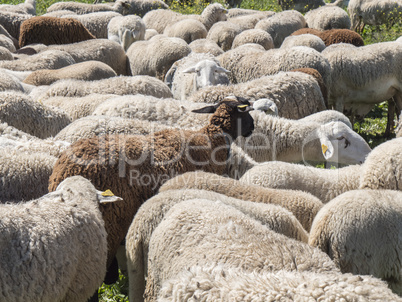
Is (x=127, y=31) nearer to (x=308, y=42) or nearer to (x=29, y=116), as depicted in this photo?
(x=308, y=42)

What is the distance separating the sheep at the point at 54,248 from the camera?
2.97 metres

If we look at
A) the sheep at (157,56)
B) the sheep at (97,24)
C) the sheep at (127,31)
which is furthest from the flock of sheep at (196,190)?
the sheep at (97,24)

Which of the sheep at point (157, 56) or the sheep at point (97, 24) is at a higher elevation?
the sheep at point (97, 24)

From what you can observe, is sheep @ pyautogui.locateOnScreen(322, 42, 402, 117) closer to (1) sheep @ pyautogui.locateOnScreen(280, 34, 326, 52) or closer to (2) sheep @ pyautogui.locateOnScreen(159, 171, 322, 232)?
(1) sheep @ pyautogui.locateOnScreen(280, 34, 326, 52)

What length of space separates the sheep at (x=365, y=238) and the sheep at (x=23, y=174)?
2.09m

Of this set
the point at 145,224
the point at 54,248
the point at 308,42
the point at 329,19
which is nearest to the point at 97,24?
the point at 329,19

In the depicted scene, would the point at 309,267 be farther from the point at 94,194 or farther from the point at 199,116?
the point at 199,116

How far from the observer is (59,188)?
3.70 metres

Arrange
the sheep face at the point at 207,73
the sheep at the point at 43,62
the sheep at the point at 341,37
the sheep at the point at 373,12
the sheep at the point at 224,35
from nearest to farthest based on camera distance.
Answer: the sheep face at the point at 207,73
the sheep at the point at 43,62
the sheep at the point at 341,37
the sheep at the point at 224,35
the sheep at the point at 373,12

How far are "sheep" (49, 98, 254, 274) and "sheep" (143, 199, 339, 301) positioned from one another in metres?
0.88

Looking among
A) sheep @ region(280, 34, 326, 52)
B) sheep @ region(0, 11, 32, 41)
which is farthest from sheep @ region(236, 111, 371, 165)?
sheep @ region(0, 11, 32, 41)

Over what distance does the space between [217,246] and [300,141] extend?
3.26 meters

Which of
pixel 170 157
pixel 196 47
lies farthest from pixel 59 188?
pixel 196 47

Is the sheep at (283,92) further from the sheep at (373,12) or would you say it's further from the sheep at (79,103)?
the sheep at (373,12)
